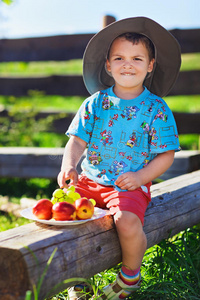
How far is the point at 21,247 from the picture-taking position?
75.3 inches

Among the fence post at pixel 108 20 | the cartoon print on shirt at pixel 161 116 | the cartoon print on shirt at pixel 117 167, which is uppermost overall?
the fence post at pixel 108 20

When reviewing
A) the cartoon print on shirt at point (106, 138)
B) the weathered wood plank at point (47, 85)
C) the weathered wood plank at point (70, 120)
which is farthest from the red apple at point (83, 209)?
the weathered wood plank at point (47, 85)

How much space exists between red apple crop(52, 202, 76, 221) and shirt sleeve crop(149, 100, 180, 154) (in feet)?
2.42

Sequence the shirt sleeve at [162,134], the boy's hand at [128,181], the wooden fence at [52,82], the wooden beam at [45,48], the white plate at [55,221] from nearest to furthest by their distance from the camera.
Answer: the white plate at [55,221] < the boy's hand at [128,181] < the shirt sleeve at [162,134] < the wooden fence at [52,82] < the wooden beam at [45,48]

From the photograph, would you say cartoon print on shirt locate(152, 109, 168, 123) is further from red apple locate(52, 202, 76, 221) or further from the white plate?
red apple locate(52, 202, 76, 221)

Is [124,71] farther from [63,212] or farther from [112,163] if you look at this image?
[63,212]

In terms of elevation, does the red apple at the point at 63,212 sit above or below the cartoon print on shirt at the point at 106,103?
below

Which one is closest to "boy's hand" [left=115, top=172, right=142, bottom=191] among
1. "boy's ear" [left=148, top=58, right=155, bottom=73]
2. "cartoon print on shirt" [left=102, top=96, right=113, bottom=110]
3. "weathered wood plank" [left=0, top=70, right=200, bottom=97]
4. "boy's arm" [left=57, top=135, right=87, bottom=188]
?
"boy's arm" [left=57, top=135, right=87, bottom=188]

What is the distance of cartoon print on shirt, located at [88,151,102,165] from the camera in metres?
2.79

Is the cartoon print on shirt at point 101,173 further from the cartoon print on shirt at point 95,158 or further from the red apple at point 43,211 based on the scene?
the red apple at point 43,211

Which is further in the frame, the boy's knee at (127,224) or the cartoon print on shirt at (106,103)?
the cartoon print on shirt at (106,103)

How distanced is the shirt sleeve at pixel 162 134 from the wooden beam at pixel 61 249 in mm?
450

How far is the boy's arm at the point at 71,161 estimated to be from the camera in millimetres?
2568

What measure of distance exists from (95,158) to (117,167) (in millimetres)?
167
